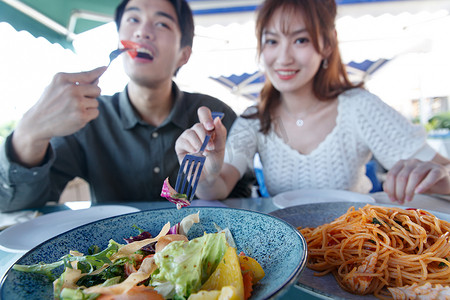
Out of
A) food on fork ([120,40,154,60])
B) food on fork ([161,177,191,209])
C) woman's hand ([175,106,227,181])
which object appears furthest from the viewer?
food on fork ([120,40,154,60])

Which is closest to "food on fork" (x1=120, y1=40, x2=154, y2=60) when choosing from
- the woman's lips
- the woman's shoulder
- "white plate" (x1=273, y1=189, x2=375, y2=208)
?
the woman's lips

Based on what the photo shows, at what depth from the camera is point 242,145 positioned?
173 centimetres

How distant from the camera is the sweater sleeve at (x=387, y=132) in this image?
4.88 feet

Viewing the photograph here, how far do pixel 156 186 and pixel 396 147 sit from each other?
54.9 inches

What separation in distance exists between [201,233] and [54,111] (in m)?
0.96

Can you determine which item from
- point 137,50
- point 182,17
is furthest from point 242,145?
point 182,17

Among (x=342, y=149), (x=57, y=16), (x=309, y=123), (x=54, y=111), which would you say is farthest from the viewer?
(x=57, y=16)

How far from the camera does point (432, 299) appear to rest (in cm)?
45

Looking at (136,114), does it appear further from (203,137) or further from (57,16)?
(203,137)

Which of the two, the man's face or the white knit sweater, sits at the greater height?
the man's face

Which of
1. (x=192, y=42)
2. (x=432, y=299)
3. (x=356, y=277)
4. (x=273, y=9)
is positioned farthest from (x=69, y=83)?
(x=432, y=299)

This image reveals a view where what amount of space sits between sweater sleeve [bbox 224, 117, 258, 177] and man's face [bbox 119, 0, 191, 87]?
0.55m

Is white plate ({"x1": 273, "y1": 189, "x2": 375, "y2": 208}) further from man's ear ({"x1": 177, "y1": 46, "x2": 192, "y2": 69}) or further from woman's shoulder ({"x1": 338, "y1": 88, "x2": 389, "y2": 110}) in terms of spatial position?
man's ear ({"x1": 177, "y1": 46, "x2": 192, "y2": 69})

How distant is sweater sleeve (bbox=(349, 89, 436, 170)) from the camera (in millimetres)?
1488
